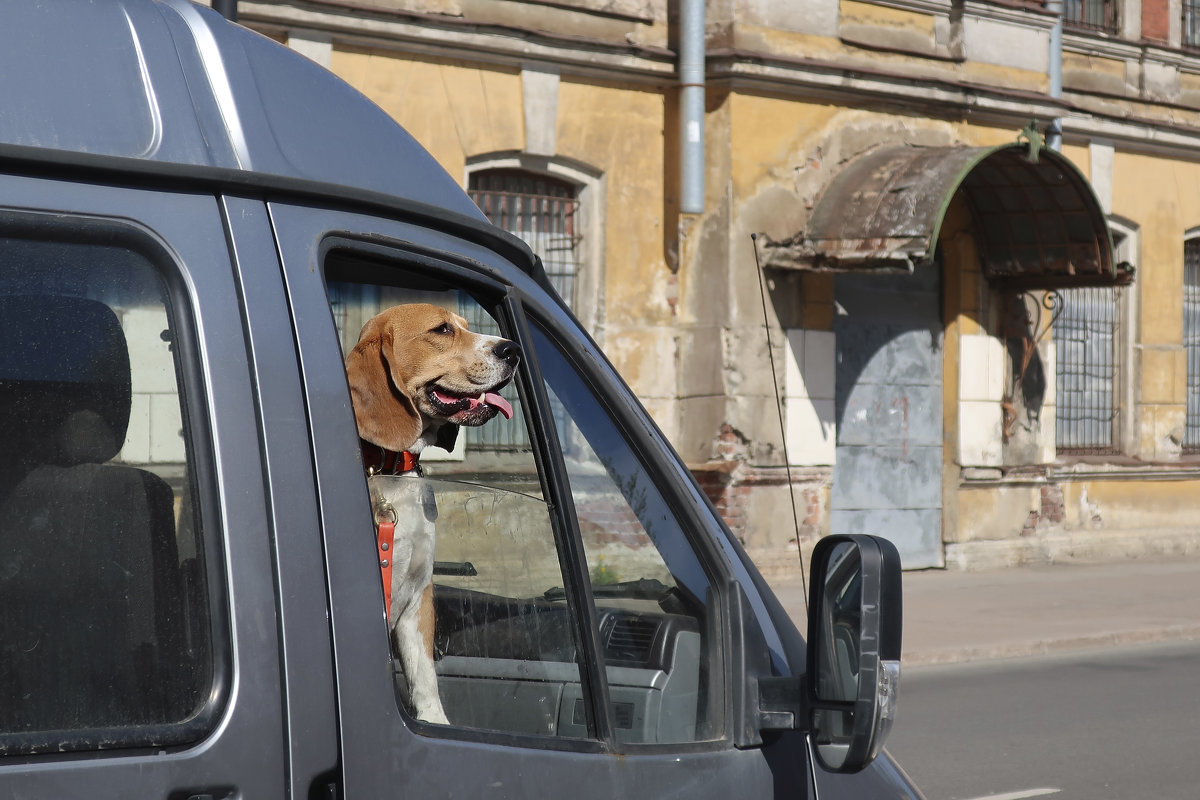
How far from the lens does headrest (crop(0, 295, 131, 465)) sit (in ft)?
5.31

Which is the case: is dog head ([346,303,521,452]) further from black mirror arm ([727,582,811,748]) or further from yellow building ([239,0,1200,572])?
yellow building ([239,0,1200,572])

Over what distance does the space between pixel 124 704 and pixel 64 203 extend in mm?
548

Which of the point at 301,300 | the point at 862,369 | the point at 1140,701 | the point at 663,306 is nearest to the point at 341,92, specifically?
the point at 301,300

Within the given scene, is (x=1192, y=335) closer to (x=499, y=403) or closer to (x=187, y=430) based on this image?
(x=499, y=403)

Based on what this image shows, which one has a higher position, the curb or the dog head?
the dog head

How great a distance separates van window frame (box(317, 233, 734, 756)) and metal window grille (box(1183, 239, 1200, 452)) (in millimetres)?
17386

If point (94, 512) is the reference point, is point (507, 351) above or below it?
above

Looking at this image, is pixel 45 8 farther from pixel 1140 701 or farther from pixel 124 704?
pixel 1140 701

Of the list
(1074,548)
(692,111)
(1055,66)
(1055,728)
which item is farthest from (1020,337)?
(1055,728)

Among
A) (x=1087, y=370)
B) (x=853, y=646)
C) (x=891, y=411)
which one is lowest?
(x=891, y=411)

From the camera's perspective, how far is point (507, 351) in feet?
7.07

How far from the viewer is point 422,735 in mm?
1831

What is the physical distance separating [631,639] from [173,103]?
111 centimetres

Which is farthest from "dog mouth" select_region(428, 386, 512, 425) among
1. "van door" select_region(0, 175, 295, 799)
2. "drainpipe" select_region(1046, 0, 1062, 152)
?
"drainpipe" select_region(1046, 0, 1062, 152)
